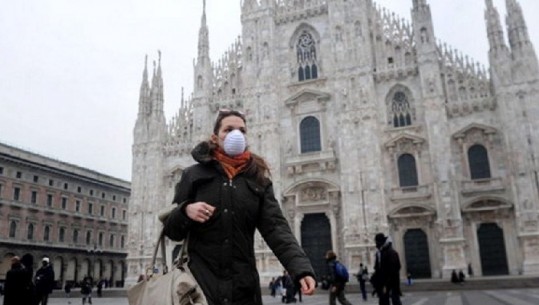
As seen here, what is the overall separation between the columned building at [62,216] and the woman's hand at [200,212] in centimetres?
3964

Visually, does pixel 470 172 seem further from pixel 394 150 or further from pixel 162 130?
pixel 162 130

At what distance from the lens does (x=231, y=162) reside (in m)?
2.99

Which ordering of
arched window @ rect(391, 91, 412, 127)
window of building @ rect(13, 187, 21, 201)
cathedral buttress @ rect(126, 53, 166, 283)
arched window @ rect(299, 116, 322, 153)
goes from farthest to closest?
window of building @ rect(13, 187, 21, 201) → cathedral buttress @ rect(126, 53, 166, 283) → arched window @ rect(299, 116, 322, 153) → arched window @ rect(391, 91, 412, 127)

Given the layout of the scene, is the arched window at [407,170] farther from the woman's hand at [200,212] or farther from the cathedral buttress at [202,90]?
the woman's hand at [200,212]

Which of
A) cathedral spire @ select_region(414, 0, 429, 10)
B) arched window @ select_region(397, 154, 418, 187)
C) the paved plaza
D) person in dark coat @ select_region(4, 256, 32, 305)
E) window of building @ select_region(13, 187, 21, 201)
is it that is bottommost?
the paved plaza

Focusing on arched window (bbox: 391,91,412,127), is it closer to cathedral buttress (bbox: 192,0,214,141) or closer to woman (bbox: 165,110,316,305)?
cathedral buttress (bbox: 192,0,214,141)

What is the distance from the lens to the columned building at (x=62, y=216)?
38.1m

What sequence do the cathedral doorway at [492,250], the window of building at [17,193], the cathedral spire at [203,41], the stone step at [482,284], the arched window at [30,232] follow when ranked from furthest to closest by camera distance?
the arched window at [30,232] → the window of building at [17,193] → the cathedral spire at [203,41] → the cathedral doorway at [492,250] → the stone step at [482,284]

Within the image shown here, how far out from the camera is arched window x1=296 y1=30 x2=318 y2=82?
29750 millimetres

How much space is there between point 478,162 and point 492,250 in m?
4.61

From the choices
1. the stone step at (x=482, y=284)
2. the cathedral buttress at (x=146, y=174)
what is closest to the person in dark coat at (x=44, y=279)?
the stone step at (x=482, y=284)

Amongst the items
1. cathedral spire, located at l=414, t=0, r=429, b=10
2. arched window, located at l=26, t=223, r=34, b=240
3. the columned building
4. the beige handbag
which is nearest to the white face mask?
the beige handbag

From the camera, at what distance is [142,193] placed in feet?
104

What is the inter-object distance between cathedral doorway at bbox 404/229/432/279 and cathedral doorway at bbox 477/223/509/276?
267cm
